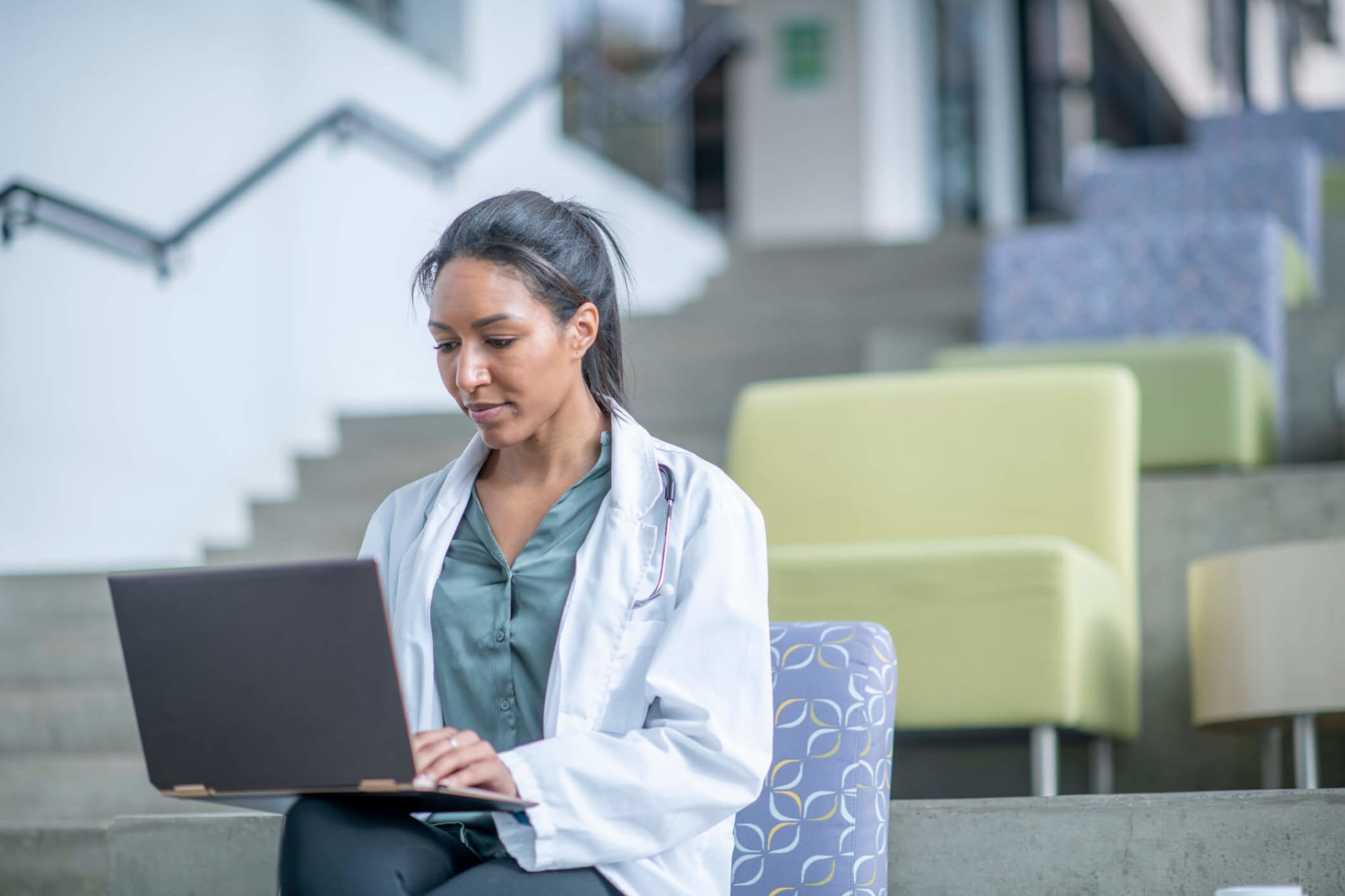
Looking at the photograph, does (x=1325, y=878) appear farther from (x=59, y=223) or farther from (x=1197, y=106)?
(x=1197, y=106)

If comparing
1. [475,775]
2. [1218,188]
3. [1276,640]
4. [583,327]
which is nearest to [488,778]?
[475,775]

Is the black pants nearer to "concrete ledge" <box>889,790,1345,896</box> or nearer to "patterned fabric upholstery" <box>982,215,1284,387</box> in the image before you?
"concrete ledge" <box>889,790,1345,896</box>

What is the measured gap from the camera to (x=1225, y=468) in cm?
387

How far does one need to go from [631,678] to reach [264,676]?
1.21 feet

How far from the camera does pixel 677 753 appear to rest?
5.35 ft

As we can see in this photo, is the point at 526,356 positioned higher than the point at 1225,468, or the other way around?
the point at 1225,468

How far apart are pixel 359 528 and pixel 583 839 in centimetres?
296

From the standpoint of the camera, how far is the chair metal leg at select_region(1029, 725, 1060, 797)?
9.30 feet

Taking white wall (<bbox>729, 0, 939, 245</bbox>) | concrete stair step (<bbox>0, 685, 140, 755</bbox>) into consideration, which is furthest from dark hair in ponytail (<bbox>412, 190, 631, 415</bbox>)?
white wall (<bbox>729, 0, 939, 245</bbox>)

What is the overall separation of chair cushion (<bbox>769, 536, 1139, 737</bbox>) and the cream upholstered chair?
0.19 meters

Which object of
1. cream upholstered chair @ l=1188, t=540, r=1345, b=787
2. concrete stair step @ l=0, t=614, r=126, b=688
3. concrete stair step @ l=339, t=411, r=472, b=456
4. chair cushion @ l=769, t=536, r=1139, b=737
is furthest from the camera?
concrete stair step @ l=339, t=411, r=472, b=456

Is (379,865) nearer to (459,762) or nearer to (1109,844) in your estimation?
(459,762)

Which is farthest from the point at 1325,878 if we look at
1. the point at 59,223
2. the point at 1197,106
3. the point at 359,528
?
the point at 1197,106

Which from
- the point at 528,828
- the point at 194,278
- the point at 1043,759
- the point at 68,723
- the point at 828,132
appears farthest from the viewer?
the point at 828,132
